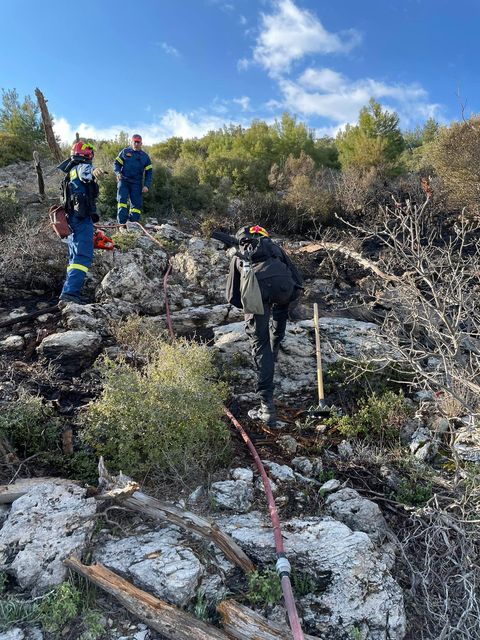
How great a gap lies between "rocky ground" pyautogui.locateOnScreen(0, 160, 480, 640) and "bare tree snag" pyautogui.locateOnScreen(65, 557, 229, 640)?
8cm

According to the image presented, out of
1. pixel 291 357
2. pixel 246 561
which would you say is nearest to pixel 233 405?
pixel 291 357

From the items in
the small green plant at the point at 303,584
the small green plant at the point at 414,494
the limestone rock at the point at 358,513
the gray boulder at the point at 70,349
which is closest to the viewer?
the small green plant at the point at 303,584

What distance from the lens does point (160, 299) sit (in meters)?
6.24

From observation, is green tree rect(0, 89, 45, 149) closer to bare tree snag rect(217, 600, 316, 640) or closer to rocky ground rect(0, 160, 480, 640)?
rocky ground rect(0, 160, 480, 640)

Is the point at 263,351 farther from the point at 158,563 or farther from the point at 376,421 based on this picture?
the point at 158,563

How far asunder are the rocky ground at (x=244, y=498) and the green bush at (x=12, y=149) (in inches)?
401

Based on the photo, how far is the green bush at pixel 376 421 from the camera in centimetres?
397

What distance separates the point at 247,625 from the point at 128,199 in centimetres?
789

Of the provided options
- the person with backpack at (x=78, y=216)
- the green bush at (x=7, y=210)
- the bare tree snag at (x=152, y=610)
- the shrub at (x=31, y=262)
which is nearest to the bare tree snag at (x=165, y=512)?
the bare tree snag at (x=152, y=610)

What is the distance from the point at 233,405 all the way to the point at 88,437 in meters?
1.63

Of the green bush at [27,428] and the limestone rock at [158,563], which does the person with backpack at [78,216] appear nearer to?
the green bush at [27,428]

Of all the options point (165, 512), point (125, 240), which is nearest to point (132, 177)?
point (125, 240)

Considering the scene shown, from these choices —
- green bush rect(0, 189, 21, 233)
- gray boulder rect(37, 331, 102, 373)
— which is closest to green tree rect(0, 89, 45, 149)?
green bush rect(0, 189, 21, 233)

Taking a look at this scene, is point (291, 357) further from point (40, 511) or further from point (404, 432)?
point (40, 511)
